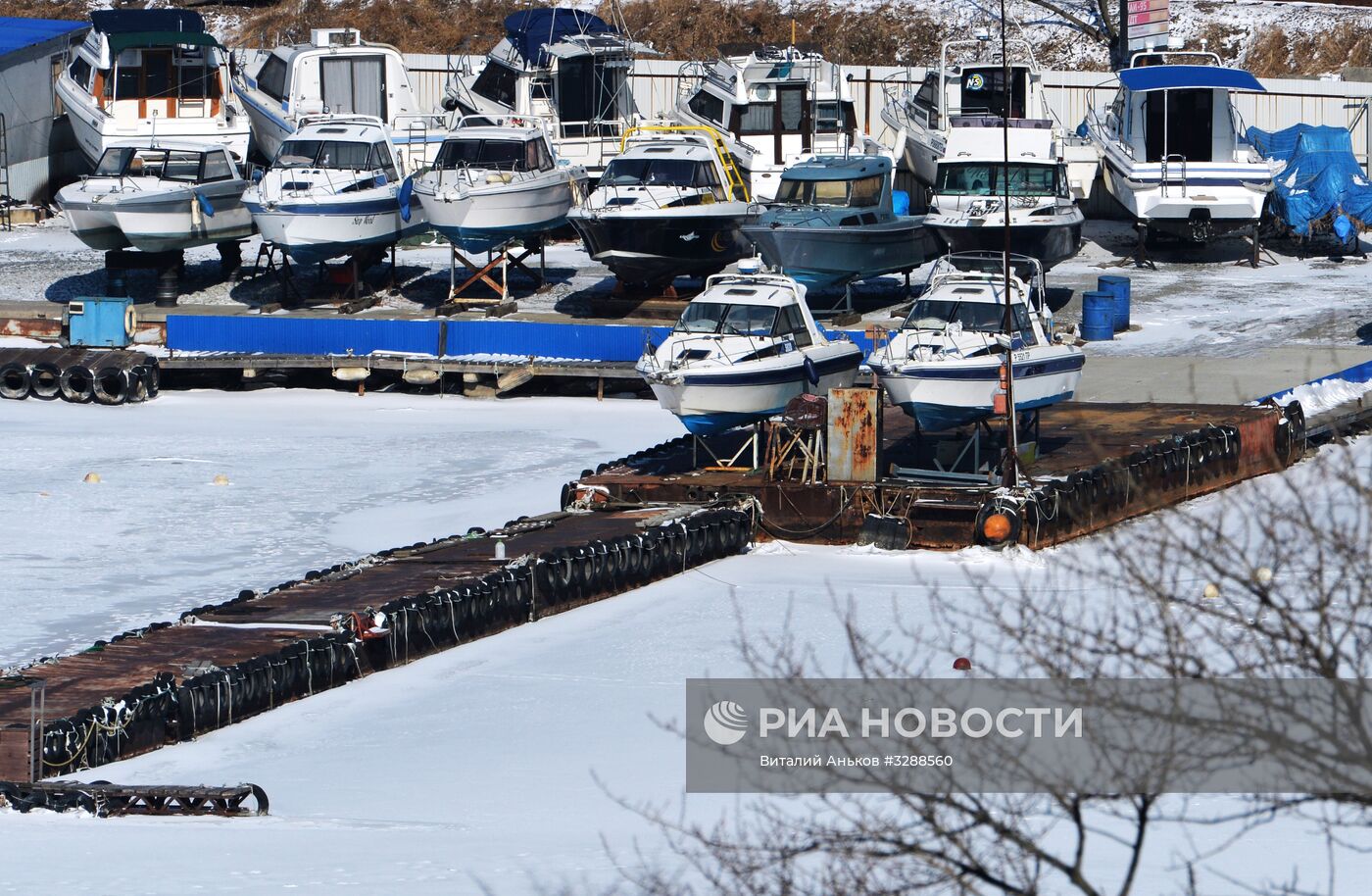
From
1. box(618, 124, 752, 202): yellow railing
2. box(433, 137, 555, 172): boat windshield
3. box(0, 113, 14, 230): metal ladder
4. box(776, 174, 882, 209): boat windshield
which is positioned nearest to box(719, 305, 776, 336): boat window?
box(776, 174, 882, 209): boat windshield

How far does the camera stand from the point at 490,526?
22219mm

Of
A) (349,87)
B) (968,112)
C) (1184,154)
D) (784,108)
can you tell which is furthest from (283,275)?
(1184,154)

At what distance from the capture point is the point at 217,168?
33000mm

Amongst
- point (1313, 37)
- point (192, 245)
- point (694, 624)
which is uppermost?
point (1313, 37)

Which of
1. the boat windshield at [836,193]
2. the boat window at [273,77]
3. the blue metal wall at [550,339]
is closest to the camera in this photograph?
the blue metal wall at [550,339]

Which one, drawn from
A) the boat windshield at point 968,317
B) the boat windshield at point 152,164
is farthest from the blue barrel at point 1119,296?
the boat windshield at point 152,164

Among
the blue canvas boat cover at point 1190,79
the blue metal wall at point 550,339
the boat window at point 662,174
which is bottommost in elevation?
the blue metal wall at point 550,339

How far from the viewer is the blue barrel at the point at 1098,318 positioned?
1137 inches

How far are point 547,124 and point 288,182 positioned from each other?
5.04 meters

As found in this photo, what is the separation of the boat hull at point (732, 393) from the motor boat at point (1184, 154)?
1135 cm

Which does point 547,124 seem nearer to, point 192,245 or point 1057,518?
point 192,245

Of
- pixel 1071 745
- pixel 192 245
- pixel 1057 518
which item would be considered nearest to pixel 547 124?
pixel 192 245

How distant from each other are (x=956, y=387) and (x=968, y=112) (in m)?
14.7

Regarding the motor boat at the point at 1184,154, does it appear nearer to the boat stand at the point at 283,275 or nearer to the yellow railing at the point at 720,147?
the yellow railing at the point at 720,147
